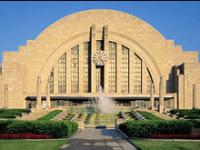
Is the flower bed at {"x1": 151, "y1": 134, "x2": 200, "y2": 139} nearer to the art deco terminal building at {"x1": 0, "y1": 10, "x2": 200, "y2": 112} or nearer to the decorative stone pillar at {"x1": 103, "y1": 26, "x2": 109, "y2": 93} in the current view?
the art deco terminal building at {"x1": 0, "y1": 10, "x2": 200, "y2": 112}

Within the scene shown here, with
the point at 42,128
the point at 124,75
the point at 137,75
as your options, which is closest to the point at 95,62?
the point at 124,75

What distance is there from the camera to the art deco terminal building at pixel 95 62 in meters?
64.2

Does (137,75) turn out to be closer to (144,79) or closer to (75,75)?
(144,79)

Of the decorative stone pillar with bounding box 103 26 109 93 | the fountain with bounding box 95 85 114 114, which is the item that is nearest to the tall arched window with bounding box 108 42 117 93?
the decorative stone pillar with bounding box 103 26 109 93

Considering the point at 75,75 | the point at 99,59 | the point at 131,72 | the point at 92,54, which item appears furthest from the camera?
the point at 75,75

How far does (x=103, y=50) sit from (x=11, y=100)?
54.8 ft

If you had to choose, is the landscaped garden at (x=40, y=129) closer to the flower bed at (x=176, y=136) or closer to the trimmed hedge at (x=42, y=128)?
the trimmed hedge at (x=42, y=128)

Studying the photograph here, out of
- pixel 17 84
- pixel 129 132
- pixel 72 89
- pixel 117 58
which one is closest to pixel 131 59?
pixel 117 58

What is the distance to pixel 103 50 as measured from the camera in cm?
6538

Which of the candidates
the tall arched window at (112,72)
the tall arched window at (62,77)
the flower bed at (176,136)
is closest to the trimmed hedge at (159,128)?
the flower bed at (176,136)

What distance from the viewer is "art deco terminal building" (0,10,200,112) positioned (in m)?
64.2

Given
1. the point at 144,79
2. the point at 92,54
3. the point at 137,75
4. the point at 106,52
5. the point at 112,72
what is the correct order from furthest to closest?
the point at 112,72 < the point at 137,75 < the point at 144,79 < the point at 106,52 < the point at 92,54

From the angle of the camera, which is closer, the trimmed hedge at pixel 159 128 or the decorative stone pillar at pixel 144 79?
the trimmed hedge at pixel 159 128

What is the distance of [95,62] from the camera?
64375mm
